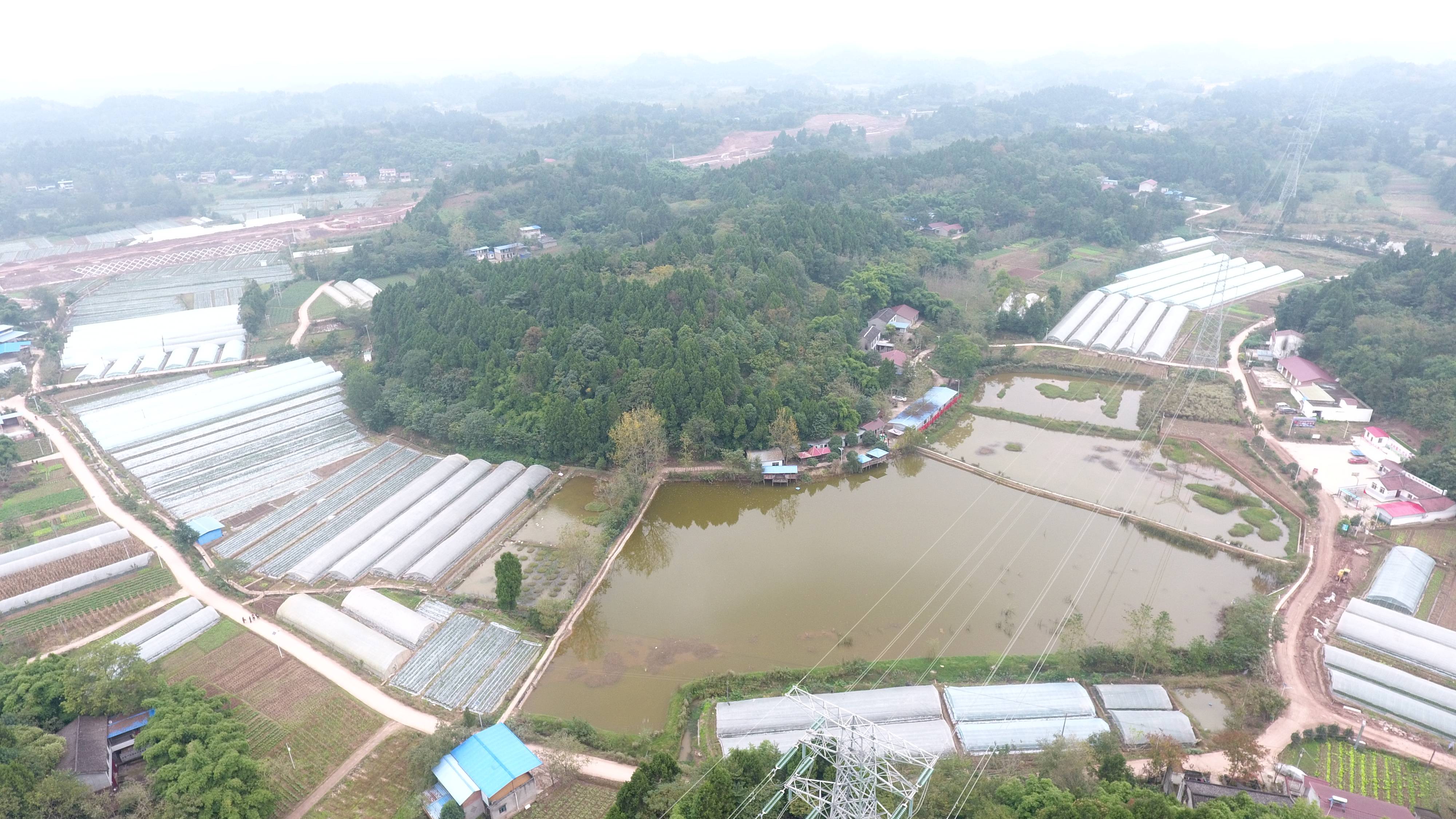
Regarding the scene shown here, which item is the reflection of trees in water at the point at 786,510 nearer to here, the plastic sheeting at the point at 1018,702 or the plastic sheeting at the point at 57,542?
the plastic sheeting at the point at 1018,702

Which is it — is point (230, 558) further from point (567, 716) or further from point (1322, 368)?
point (1322, 368)

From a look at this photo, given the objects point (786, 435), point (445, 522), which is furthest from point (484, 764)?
point (786, 435)

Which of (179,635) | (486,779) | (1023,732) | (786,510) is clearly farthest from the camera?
(786,510)

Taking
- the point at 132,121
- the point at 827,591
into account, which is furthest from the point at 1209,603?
the point at 132,121

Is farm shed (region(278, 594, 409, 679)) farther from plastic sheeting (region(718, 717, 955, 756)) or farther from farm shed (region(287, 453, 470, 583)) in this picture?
plastic sheeting (region(718, 717, 955, 756))

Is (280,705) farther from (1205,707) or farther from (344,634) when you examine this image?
(1205,707)

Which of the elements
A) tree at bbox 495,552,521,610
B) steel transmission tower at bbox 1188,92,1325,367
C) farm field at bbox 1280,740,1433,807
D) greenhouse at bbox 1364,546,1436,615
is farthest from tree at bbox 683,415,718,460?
steel transmission tower at bbox 1188,92,1325,367

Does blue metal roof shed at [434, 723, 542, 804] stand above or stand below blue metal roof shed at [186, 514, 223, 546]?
above
